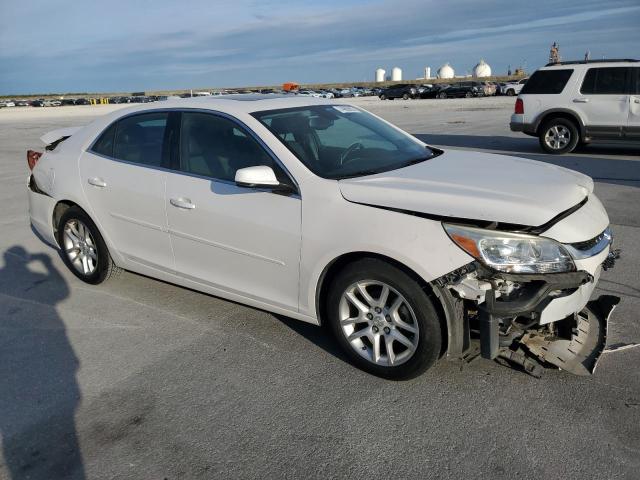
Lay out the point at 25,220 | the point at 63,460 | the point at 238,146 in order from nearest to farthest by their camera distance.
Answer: the point at 63,460, the point at 238,146, the point at 25,220

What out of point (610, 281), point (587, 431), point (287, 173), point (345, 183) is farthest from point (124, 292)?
point (610, 281)

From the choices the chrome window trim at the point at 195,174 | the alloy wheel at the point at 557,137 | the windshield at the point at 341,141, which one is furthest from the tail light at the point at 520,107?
the chrome window trim at the point at 195,174

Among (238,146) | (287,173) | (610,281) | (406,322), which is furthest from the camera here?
(610,281)

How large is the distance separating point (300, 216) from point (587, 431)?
1954mm

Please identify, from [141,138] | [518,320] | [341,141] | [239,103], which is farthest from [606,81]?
[141,138]

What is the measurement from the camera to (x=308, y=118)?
430cm

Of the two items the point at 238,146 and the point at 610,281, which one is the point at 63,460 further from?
the point at 610,281

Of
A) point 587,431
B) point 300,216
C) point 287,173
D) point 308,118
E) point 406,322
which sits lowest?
point 587,431

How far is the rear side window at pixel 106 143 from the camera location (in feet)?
15.9

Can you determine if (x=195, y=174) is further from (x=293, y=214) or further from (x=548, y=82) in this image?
(x=548, y=82)

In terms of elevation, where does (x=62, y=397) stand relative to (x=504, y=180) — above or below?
below

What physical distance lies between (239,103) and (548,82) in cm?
969

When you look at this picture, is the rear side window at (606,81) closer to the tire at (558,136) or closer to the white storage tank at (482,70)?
the tire at (558,136)

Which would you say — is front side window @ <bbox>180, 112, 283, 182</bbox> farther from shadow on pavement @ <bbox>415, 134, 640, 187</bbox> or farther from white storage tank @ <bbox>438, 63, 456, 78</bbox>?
white storage tank @ <bbox>438, 63, 456, 78</bbox>
